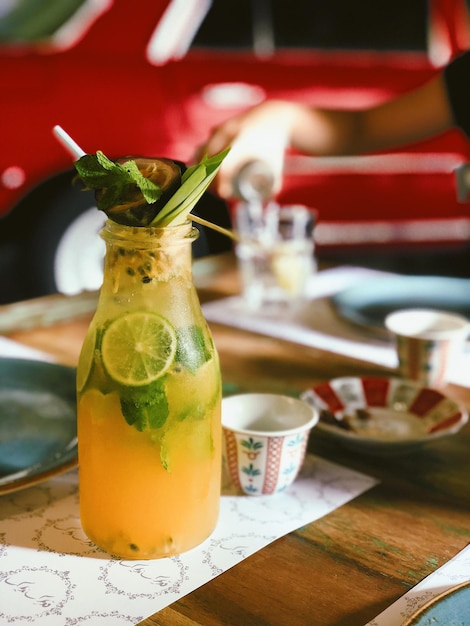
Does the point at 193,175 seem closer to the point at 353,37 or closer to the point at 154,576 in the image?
the point at 154,576

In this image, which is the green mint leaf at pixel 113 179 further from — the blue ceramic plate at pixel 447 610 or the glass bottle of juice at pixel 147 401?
the blue ceramic plate at pixel 447 610

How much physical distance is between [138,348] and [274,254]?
94 centimetres

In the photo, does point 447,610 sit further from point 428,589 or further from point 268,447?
point 268,447

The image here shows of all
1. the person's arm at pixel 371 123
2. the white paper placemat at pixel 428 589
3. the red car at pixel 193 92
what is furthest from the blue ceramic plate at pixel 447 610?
the red car at pixel 193 92

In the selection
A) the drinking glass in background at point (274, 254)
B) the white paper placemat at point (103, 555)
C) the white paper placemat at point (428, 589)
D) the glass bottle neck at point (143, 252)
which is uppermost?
the glass bottle neck at point (143, 252)

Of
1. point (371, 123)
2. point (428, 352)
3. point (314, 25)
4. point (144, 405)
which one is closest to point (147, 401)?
point (144, 405)

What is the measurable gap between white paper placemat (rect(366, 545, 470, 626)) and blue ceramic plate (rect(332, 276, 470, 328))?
2.34 ft

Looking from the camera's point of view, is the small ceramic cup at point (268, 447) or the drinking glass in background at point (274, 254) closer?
the small ceramic cup at point (268, 447)

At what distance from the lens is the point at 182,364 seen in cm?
64

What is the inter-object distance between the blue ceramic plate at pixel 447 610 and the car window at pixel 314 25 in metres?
2.61

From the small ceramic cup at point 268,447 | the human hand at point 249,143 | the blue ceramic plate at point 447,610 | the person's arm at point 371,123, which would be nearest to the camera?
the blue ceramic plate at point 447,610

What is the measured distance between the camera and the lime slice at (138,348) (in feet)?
2.04

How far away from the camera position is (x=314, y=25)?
3.05 metres

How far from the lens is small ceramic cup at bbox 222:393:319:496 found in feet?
2.46
